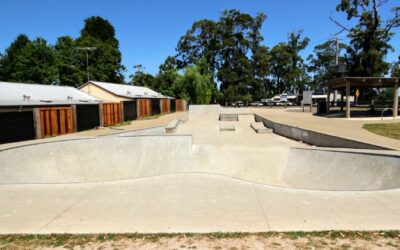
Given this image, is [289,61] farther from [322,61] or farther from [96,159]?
[96,159]

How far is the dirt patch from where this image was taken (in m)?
3.62

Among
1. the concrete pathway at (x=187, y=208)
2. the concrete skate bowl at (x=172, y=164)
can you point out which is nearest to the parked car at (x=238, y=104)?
the concrete skate bowl at (x=172, y=164)

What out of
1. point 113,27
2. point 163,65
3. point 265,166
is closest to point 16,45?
point 113,27

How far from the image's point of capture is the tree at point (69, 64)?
48.1 m

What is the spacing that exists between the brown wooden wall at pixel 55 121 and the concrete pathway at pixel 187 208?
9588 millimetres

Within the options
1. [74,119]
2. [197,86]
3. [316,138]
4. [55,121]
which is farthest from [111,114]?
[197,86]

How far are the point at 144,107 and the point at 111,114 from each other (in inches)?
339

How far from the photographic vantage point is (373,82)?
839 inches

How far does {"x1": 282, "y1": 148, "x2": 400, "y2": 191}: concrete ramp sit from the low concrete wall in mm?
1398

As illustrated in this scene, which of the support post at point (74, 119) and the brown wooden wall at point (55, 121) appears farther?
the support post at point (74, 119)

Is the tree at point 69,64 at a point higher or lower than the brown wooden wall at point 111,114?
higher

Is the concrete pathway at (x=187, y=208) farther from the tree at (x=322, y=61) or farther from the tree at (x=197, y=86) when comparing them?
the tree at (x=322, y=61)

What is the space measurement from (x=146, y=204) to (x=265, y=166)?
6353 millimetres

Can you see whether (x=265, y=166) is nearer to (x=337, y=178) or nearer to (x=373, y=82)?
(x=337, y=178)
